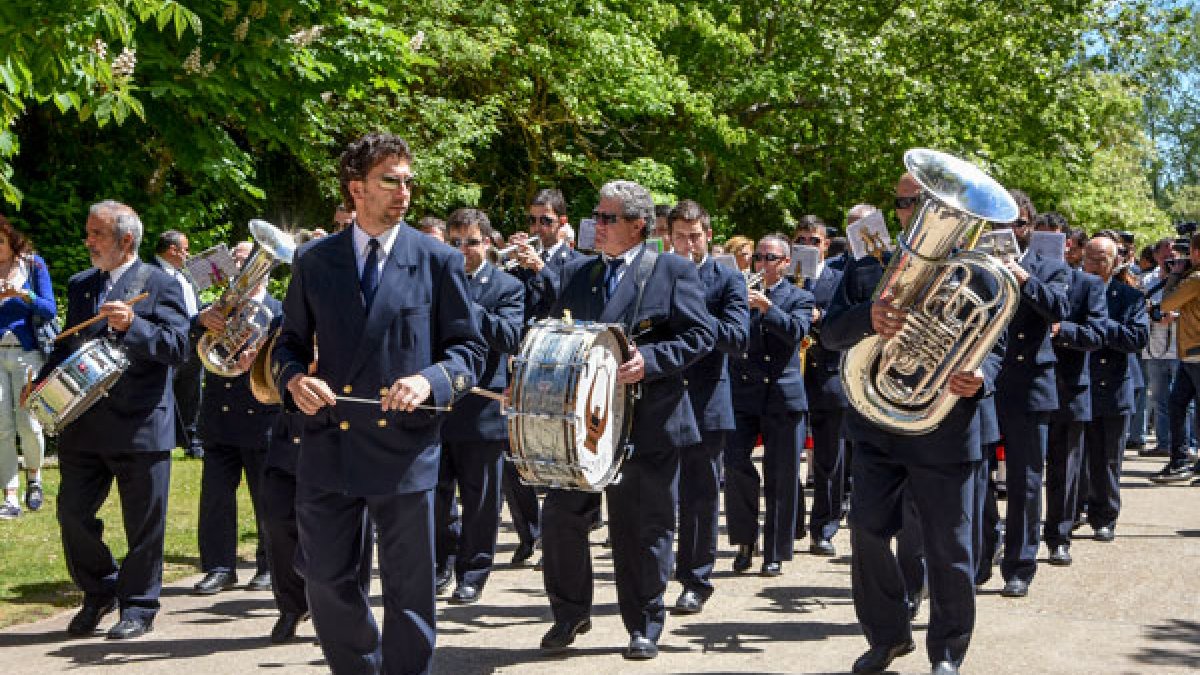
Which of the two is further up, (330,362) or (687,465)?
(330,362)

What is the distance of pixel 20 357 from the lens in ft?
36.7

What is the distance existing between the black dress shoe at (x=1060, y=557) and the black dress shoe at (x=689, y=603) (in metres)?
2.81

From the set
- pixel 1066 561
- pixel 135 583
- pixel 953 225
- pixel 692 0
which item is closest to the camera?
pixel 953 225

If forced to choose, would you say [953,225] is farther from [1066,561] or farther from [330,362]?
[1066,561]

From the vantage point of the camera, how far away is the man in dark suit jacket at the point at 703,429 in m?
7.97

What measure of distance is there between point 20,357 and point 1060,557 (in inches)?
317

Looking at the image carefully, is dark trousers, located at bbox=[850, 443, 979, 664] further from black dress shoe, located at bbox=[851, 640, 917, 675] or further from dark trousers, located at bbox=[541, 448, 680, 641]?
dark trousers, located at bbox=[541, 448, 680, 641]

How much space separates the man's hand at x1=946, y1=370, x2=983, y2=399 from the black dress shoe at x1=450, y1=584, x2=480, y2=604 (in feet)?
11.0

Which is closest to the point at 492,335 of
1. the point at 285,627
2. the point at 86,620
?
the point at 285,627

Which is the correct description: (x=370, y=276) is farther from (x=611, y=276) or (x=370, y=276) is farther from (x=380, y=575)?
(x=611, y=276)

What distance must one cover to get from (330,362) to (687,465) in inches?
135

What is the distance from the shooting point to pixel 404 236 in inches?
209

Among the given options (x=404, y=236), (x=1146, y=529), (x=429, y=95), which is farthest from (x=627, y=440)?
(x=429, y=95)

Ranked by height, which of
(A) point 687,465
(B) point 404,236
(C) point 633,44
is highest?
(C) point 633,44
